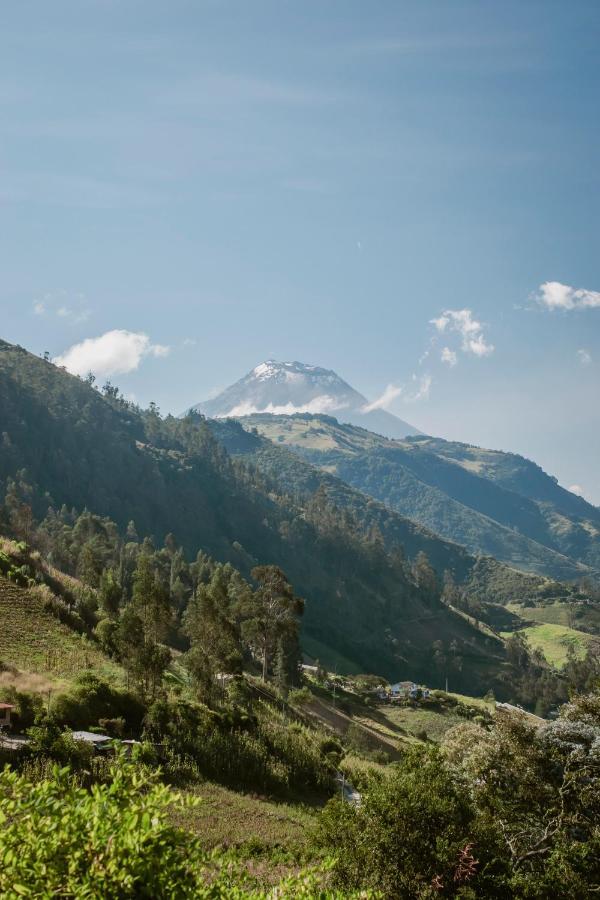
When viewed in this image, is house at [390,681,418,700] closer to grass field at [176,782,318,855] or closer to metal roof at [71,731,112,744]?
grass field at [176,782,318,855]

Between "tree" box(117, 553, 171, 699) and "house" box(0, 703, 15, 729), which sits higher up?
"tree" box(117, 553, 171, 699)

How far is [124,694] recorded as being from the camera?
3312 centimetres

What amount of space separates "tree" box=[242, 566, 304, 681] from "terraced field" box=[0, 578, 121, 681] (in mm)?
29758

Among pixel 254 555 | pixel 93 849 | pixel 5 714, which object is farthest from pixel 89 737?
pixel 254 555

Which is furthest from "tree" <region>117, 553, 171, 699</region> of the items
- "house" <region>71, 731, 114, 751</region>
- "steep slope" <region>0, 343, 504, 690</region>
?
"steep slope" <region>0, 343, 504, 690</region>

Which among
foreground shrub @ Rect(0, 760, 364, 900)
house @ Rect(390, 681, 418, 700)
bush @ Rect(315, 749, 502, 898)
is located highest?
foreground shrub @ Rect(0, 760, 364, 900)

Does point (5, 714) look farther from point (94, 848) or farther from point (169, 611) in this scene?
point (94, 848)

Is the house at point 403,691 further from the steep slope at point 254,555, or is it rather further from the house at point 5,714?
the house at point 5,714

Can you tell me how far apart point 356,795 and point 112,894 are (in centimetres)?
3365

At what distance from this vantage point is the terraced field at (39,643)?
35.8 meters

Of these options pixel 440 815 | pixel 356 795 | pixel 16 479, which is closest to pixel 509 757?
pixel 440 815

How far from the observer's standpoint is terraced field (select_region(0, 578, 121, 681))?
35.8m

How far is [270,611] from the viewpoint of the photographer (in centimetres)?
7206

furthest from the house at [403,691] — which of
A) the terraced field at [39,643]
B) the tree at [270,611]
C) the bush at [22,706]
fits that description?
the bush at [22,706]
